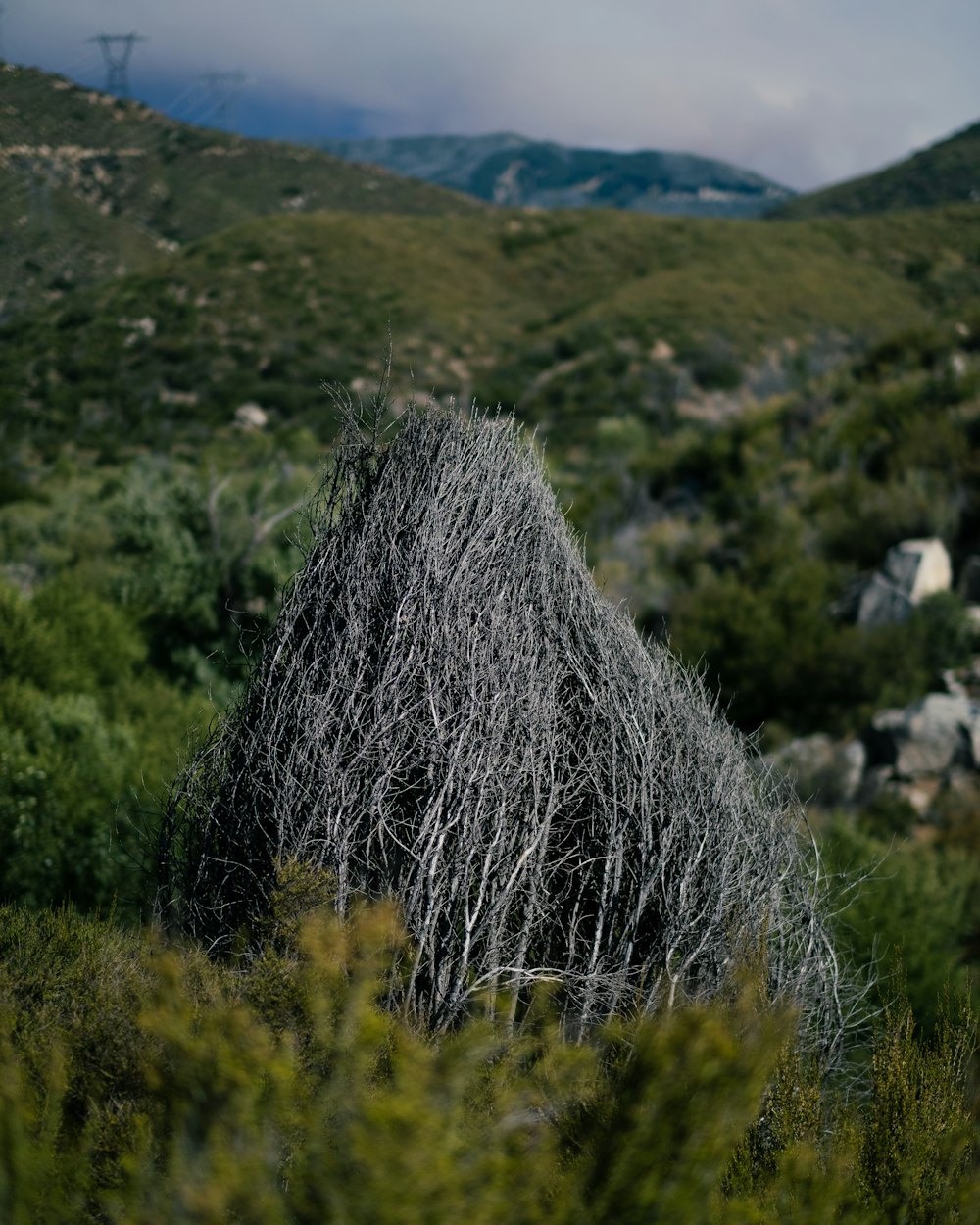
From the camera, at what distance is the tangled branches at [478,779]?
13.6 feet

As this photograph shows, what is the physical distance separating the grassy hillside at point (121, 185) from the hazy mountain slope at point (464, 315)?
2.07 metres

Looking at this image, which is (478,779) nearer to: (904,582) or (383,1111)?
(383,1111)

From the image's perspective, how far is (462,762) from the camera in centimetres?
422

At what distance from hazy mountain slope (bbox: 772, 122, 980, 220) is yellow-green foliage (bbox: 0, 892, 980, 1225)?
71.4 metres

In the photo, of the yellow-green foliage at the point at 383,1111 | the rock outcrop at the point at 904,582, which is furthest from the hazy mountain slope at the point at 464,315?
the yellow-green foliage at the point at 383,1111

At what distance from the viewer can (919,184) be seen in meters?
64.3

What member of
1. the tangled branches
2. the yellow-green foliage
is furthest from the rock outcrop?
the yellow-green foliage

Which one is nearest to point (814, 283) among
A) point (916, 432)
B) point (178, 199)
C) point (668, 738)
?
point (916, 432)

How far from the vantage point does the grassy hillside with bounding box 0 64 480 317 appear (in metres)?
18.6

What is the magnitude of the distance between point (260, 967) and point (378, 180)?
7143 centimetres

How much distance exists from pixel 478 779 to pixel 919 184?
76.6 metres

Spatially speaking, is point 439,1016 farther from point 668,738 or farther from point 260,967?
point 668,738

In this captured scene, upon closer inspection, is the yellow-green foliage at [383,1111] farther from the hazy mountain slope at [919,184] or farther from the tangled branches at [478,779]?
the hazy mountain slope at [919,184]


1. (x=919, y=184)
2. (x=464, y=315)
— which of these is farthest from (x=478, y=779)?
(x=919, y=184)
